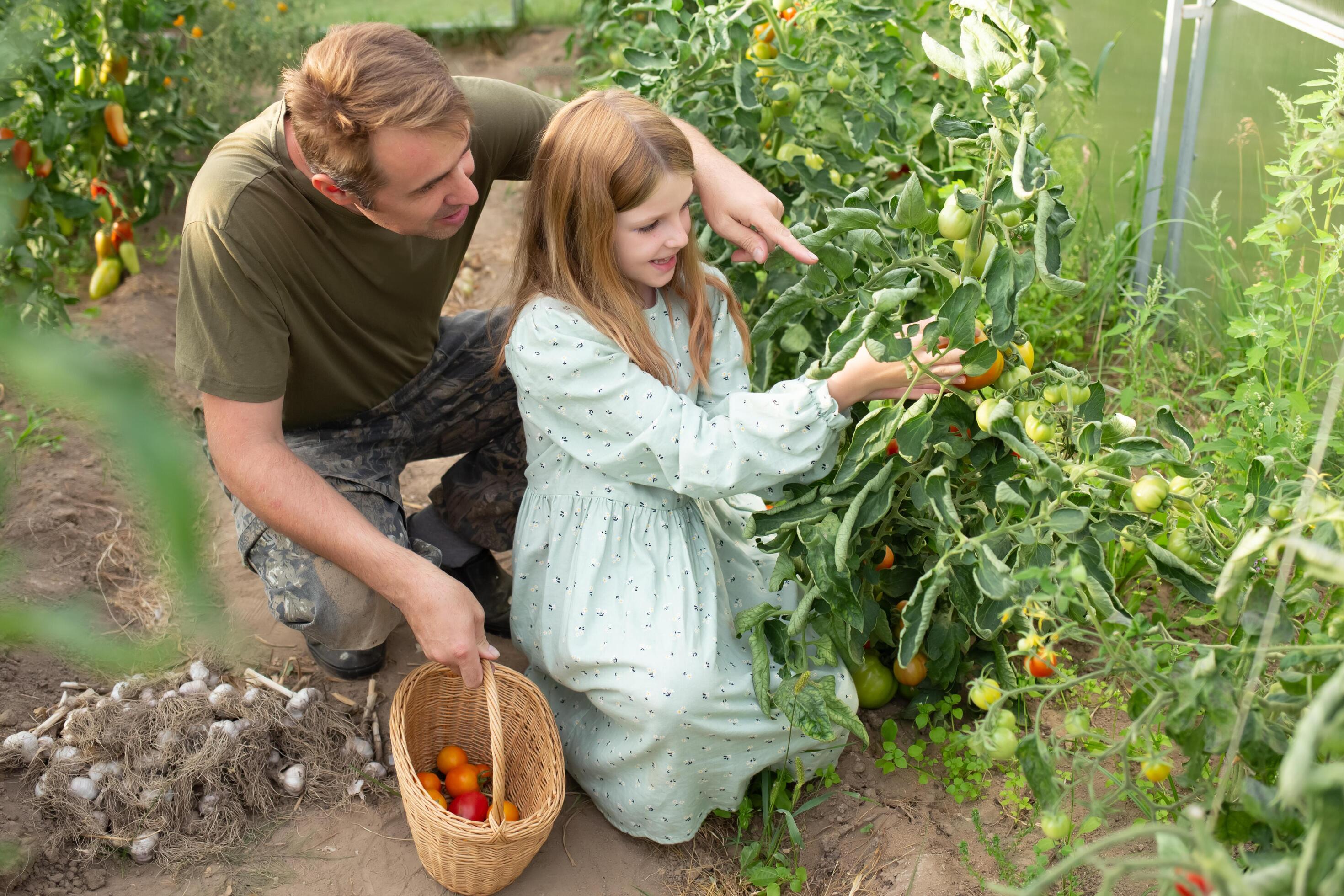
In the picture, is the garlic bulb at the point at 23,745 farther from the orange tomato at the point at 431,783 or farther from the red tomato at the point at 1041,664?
the red tomato at the point at 1041,664

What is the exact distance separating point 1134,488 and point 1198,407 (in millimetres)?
1069

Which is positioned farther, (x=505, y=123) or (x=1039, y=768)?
(x=505, y=123)

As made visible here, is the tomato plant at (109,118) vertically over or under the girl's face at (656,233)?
under

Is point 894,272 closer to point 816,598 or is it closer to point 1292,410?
point 816,598

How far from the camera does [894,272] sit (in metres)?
1.37

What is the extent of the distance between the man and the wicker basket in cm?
13

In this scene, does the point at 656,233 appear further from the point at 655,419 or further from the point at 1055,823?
the point at 1055,823

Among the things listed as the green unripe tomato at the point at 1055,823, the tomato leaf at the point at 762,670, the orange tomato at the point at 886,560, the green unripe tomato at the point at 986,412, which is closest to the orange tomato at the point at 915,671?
the orange tomato at the point at 886,560

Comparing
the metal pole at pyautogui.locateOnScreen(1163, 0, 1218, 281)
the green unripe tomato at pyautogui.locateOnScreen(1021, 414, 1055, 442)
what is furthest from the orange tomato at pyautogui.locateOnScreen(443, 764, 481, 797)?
the metal pole at pyautogui.locateOnScreen(1163, 0, 1218, 281)

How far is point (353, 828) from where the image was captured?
5.56 feet

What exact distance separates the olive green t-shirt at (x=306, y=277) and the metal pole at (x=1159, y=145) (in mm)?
1351

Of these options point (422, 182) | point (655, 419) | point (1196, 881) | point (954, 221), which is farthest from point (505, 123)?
point (1196, 881)

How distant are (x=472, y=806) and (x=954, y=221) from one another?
1.09 meters

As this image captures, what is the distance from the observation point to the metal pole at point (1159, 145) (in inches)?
92.4
